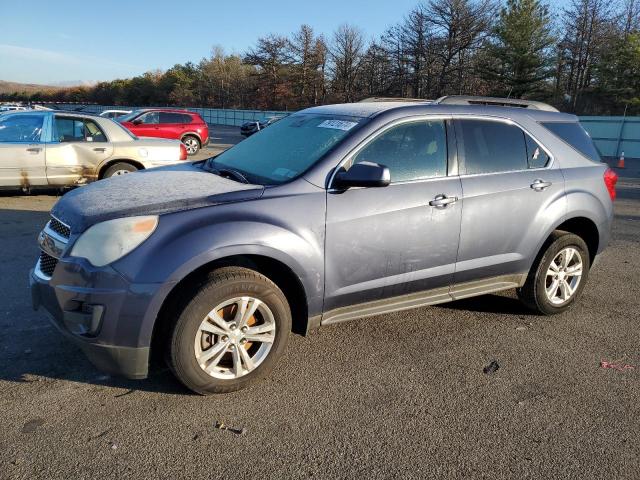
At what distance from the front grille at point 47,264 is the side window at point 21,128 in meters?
6.36

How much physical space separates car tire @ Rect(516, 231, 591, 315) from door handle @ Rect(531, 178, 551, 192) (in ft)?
1.58

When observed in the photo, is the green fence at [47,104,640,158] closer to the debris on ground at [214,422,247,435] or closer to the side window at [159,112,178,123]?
the side window at [159,112,178,123]

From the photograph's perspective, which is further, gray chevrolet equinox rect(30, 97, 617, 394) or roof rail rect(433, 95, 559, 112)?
roof rail rect(433, 95, 559, 112)

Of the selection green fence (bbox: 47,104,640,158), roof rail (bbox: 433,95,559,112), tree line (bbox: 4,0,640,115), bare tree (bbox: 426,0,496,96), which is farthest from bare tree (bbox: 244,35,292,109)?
roof rail (bbox: 433,95,559,112)

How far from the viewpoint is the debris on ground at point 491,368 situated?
3.46m

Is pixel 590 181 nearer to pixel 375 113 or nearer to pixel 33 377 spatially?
pixel 375 113

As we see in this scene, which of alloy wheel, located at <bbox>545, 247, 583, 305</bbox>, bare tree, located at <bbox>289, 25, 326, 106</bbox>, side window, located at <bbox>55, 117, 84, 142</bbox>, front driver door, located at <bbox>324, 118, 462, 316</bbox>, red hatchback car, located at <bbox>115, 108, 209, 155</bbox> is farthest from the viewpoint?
bare tree, located at <bbox>289, 25, 326, 106</bbox>

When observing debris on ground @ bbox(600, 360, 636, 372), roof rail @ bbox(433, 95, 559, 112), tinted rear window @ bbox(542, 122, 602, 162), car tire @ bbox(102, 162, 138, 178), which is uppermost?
roof rail @ bbox(433, 95, 559, 112)

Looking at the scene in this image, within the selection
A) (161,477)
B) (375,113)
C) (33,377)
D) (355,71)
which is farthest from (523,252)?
(355,71)

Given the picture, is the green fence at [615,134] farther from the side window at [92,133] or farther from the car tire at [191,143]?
the side window at [92,133]

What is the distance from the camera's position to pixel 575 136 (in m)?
4.55

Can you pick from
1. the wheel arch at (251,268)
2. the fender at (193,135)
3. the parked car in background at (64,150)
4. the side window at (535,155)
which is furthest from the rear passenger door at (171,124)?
the wheel arch at (251,268)

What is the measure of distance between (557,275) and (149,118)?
17847mm

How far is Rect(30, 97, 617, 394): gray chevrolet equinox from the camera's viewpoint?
2771mm
